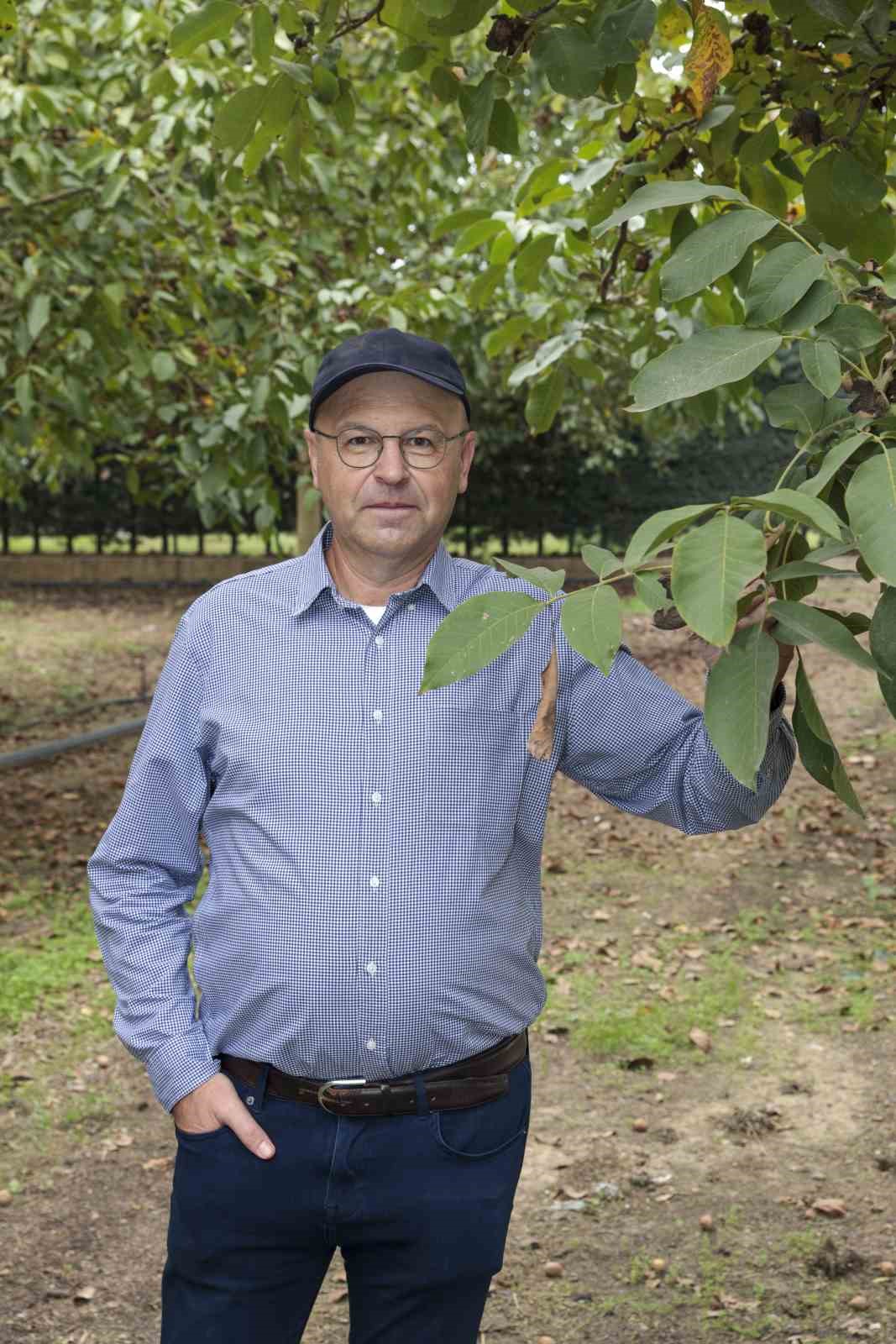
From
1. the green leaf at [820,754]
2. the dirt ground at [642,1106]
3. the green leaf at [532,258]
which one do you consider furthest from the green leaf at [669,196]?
the dirt ground at [642,1106]

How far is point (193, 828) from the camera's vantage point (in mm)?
2537

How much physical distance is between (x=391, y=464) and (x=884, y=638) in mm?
1053

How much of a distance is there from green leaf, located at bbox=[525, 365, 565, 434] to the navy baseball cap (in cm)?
131

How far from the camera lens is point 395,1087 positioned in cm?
233

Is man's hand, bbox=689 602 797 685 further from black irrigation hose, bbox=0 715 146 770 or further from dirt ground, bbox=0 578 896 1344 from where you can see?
black irrigation hose, bbox=0 715 146 770

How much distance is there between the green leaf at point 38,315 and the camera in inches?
213

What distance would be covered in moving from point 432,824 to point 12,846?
654cm

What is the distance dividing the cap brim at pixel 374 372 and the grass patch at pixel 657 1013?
155 inches

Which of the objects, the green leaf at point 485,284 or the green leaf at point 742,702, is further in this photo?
the green leaf at point 485,284

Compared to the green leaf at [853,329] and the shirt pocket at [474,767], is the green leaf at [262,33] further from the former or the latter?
the green leaf at [853,329]

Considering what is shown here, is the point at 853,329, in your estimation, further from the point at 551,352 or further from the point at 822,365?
the point at 551,352

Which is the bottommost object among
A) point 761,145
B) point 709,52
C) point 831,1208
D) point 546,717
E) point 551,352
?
point 831,1208

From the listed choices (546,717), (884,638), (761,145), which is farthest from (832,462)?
(761,145)

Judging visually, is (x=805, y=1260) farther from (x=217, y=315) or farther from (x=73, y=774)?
(x=73, y=774)
